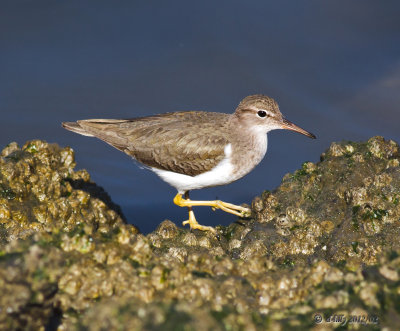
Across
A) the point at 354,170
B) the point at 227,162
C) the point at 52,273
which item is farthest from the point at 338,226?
the point at 52,273

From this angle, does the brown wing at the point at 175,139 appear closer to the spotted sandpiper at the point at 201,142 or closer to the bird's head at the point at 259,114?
the spotted sandpiper at the point at 201,142

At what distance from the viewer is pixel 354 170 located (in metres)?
6.00

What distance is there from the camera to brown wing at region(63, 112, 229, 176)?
7.25m

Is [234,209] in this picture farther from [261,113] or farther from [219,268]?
[219,268]

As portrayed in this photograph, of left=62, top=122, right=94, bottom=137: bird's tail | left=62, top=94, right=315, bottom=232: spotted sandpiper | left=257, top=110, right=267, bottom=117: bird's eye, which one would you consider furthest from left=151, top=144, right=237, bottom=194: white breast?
left=62, top=122, right=94, bottom=137: bird's tail

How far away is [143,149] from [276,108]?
1.93 metres

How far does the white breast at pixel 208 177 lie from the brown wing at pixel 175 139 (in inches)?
2.3

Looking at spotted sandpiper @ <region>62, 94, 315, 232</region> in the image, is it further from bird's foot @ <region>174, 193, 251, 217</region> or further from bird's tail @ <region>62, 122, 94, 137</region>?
bird's tail @ <region>62, 122, 94, 137</region>

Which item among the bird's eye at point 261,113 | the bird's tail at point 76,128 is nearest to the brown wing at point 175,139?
the bird's tail at point 76,128

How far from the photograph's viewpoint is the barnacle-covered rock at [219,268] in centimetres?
285

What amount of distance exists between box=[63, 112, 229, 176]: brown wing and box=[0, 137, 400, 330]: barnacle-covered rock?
1448 millimetres

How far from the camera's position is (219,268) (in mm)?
3576

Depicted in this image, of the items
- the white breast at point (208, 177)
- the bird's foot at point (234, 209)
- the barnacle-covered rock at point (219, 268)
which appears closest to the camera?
the barnacle-covered rock at point (219, 268)

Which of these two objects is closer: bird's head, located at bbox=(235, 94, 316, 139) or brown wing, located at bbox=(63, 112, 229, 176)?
brown wing, located at bbox=(63, 112, 229, 176)
